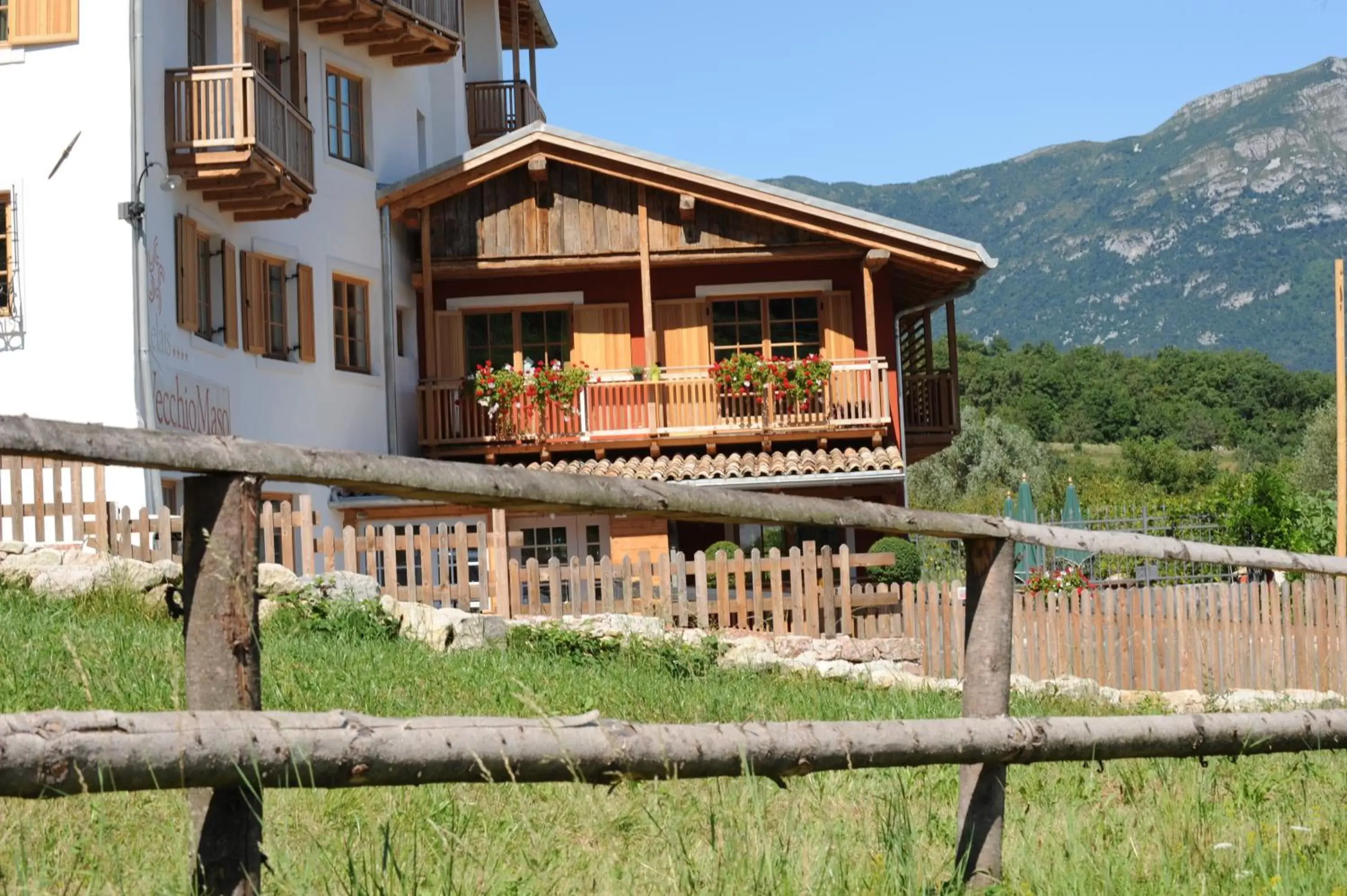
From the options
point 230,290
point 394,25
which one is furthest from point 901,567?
point 394,25

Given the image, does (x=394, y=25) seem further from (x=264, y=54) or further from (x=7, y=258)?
(x=7, y=258)

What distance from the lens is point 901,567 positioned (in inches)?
811

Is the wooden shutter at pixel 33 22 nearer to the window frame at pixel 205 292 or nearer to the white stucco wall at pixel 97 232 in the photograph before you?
the white stucco wall at pixel 97 232

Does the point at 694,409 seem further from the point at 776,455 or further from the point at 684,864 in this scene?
the point at 684,864

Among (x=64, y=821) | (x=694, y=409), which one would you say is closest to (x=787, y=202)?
(x=694, y=409)

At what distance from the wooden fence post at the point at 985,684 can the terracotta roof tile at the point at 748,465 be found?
1795 cm

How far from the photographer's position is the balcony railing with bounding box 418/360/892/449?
23125mm

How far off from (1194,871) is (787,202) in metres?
19.3

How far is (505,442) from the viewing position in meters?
23.3

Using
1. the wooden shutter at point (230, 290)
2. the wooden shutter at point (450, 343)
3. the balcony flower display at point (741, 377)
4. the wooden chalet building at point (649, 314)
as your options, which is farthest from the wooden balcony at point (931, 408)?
the wooden shutter at point (230, 290)

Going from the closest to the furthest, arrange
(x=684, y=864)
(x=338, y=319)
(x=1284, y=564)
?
(x=684, y=864)
(x=1284, y=564)
(x=338, y=319)

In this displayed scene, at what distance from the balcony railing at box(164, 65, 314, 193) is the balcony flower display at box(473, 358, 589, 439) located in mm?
5795

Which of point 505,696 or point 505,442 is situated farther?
point 505,442

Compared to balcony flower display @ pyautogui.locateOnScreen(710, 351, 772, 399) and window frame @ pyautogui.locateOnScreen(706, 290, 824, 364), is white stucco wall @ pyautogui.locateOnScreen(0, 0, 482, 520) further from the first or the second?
window frame @ pyautogui.locateOnScreen(706, 290, 824, 364)
